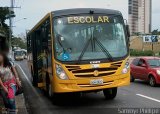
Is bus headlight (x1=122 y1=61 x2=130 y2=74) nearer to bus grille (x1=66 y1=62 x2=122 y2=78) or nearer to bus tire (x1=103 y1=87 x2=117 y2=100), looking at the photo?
bus grille (x1=66 y1=62 x2=122 y2=78)

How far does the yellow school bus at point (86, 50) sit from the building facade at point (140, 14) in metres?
131

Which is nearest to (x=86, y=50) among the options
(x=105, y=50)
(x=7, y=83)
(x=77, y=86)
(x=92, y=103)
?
(x=105, y=50)

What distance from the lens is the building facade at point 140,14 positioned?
142625mm

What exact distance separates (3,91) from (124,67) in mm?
5297

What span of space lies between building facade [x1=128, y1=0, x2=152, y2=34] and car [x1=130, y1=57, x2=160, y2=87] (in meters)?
123

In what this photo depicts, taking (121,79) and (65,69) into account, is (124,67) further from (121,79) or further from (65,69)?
(65,69)

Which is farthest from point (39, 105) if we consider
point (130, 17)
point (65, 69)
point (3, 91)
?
point (130, 17)

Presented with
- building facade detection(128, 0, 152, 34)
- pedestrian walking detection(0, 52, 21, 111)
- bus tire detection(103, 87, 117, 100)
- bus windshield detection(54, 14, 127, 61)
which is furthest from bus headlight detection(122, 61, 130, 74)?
building facade detection(128, 0, 152, 34)

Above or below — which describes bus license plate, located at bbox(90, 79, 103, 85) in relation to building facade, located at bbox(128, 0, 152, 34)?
below

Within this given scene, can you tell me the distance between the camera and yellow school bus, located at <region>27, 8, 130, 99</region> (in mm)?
11453

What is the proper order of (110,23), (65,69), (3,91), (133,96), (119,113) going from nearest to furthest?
(3,91) < (119,113) < (65,69) < (110,23) < (133,96)

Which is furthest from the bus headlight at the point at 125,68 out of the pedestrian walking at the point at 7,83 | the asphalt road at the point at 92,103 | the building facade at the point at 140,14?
the building facade at the point at 140,14

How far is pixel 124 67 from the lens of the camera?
12.1 meters

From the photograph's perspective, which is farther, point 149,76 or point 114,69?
point 149,76
